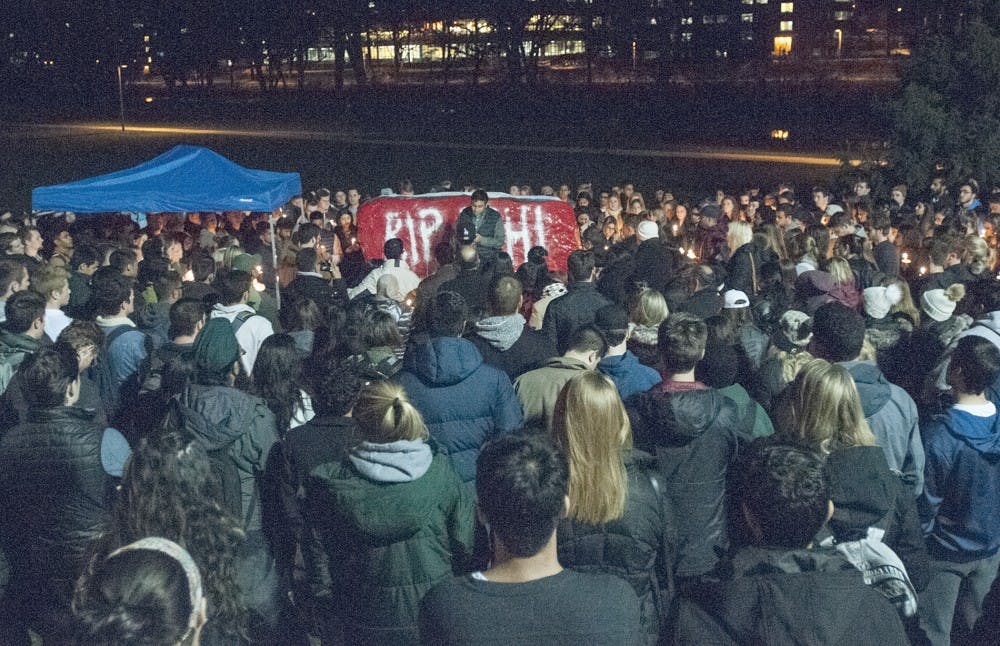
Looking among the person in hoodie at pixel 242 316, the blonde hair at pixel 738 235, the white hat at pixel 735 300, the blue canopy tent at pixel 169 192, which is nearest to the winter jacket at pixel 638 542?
the white hat at pixel 735 300

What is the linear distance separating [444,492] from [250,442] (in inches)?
44.9

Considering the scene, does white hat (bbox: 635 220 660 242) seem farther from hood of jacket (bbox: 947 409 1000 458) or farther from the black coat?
hood of jacket (bbox: 947 409 1000 458)

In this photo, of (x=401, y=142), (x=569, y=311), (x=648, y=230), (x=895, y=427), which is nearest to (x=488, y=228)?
(x=648, y=230)

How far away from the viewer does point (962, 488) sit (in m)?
4.26

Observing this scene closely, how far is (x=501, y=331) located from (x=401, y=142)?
33963 millimetres

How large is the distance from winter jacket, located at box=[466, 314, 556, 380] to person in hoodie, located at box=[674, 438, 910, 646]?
9.40 feet

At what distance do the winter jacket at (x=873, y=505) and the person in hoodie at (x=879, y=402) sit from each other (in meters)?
0.61

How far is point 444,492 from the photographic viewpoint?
3.58m

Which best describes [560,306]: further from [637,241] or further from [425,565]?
[637,241]

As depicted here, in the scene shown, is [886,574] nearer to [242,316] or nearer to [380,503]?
[380,503]

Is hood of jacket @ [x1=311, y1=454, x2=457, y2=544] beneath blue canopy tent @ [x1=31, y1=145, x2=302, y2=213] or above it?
beneath

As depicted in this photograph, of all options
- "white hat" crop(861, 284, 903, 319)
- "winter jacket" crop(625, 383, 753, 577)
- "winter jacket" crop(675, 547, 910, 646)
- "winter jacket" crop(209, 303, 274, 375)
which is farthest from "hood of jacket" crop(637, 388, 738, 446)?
"winter jacket" crop(209, 303, 274, 375)

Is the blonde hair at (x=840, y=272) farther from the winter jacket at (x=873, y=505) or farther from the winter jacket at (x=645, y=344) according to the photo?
the winter jacket at (x=873, y=505)

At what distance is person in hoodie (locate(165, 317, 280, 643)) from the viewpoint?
4.12m
